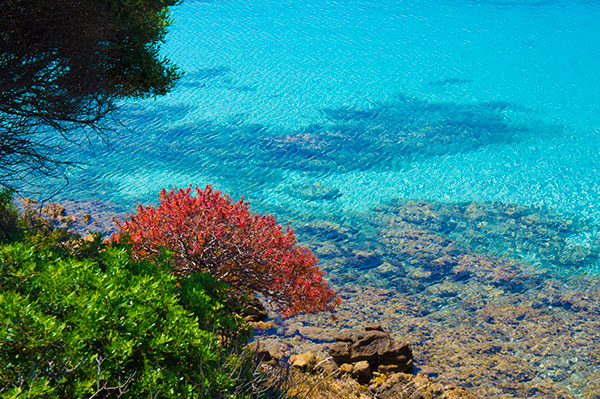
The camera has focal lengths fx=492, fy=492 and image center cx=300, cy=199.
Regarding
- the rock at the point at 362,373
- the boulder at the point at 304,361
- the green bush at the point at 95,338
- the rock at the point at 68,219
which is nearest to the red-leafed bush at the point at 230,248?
the boulder at the point at 304,361

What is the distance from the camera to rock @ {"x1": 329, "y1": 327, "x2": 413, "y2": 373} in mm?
8867

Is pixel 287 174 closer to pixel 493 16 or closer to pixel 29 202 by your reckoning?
pixel 29 202

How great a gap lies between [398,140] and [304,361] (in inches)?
510

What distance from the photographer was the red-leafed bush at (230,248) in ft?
27.0

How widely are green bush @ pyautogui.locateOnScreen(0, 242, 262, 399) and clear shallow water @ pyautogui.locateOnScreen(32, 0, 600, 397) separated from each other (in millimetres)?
6044

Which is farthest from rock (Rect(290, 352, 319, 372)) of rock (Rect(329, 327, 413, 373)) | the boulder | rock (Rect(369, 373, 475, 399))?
rock (Rect(369, 373, 475, 399))

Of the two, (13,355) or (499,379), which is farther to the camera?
(499,379)

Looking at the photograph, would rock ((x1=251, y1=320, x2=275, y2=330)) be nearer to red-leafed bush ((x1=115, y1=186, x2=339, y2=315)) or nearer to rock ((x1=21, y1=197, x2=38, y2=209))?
red-leafed bush ((x1=115, y1=186, x2=339, y2=315))

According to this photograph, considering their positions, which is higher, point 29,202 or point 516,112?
point 516,112

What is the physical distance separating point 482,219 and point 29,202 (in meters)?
13.4

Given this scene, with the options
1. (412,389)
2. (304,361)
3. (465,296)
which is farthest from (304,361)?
(465,296)

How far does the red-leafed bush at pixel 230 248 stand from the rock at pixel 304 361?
0.79m

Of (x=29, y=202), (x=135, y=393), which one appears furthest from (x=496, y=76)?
(x=135, y=393)

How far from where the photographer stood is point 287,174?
17.1 meters
